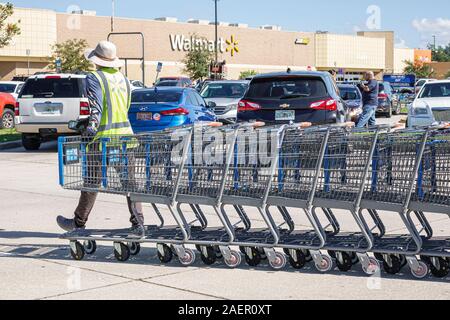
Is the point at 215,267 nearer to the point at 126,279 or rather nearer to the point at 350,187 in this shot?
the point at 126,279

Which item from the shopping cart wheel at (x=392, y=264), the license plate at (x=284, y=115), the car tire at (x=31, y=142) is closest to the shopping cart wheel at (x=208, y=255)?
the shopping cart wheel at (x=392, y=264)

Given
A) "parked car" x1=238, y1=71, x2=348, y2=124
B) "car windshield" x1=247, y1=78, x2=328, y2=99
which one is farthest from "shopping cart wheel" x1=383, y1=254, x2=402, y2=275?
"car windshield" x1=247, y1=78, x2=328, y2=99

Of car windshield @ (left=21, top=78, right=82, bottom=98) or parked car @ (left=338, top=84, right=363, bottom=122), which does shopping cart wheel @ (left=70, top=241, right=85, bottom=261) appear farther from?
parked car @ (left=338, top=84, right=363, bottom=122)

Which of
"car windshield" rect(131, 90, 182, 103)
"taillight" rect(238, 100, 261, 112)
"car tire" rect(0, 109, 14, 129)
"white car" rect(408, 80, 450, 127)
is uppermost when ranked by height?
"car windshield" rect(131, 90, 182, 103)

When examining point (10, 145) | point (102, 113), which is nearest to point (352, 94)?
point (10, 145)

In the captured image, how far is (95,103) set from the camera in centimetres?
826

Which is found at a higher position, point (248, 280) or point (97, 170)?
point (97, 170)

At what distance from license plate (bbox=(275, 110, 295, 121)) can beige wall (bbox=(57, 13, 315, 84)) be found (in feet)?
171

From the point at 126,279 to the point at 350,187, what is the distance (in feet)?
6.82

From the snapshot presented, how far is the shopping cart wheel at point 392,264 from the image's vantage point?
724 cm

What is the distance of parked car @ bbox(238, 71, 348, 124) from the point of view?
14.7 meters
